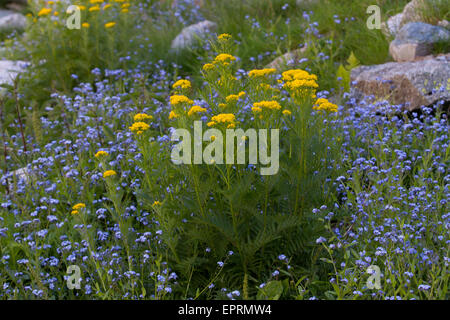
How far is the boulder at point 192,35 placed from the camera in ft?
21.7

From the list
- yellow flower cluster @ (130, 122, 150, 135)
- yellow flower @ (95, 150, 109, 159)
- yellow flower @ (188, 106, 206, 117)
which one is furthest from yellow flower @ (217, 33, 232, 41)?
yellow flower @ (95, 150, 109, 159)

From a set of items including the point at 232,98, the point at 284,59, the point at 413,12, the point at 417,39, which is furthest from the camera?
the point at 413,12

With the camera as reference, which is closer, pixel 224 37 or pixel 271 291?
pixel 271 291

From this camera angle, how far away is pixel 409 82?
4762 mm

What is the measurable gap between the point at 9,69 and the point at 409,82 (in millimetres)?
4437

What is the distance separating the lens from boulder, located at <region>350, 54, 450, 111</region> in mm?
4684

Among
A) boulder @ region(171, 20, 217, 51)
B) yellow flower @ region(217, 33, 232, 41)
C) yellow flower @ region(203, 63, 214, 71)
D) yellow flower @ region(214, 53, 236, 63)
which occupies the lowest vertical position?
yellow flower @ region(203, 63, 214, 71)

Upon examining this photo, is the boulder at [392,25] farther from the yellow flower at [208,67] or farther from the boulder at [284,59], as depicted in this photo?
the yellow flower at [208,67]

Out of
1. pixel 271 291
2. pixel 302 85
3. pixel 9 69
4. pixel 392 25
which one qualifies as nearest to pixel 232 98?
pixel 302 85

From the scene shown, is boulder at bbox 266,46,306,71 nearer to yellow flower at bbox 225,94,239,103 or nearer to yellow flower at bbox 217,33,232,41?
yellow flower at bbox 217,33,232,41

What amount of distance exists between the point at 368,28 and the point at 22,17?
6898 mm

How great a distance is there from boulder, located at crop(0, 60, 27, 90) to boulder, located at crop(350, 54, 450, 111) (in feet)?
12.5

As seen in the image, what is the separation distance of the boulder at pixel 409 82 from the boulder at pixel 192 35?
2.33m

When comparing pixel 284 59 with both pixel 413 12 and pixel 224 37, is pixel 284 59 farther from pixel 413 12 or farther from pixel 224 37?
pixel 224 37
